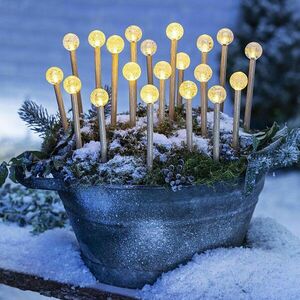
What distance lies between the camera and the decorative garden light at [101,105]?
2.35 feet

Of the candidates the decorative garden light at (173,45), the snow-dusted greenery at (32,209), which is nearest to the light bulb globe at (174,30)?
the decorative garden light at (173,45)

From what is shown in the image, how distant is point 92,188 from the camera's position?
72cm

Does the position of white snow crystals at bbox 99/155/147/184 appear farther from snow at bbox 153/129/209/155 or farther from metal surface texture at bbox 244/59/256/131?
metal surface texture at bbox 244/59/256/131

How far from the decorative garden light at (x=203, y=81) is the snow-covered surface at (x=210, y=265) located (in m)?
0.20

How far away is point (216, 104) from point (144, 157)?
13 centimetres

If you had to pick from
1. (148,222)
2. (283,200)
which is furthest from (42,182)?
(283,200)

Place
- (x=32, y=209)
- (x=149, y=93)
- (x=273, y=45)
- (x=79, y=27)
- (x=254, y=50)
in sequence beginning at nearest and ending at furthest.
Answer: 1. (x=149, y=93)
2. (x=254, y=50)
3. (x=32, y=209)
4. (x=273, y=45)
5. (x=79, y=27)

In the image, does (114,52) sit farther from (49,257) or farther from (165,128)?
(49,257)

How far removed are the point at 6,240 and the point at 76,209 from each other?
0.81 feet

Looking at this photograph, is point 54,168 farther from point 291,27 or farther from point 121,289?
point 291,27

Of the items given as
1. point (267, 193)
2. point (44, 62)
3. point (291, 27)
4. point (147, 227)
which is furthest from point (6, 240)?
point (44, 62)

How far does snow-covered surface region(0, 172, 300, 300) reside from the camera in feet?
2.35

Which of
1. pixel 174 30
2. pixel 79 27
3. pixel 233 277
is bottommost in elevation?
pixel 233 277

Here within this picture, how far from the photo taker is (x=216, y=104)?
0.71m
